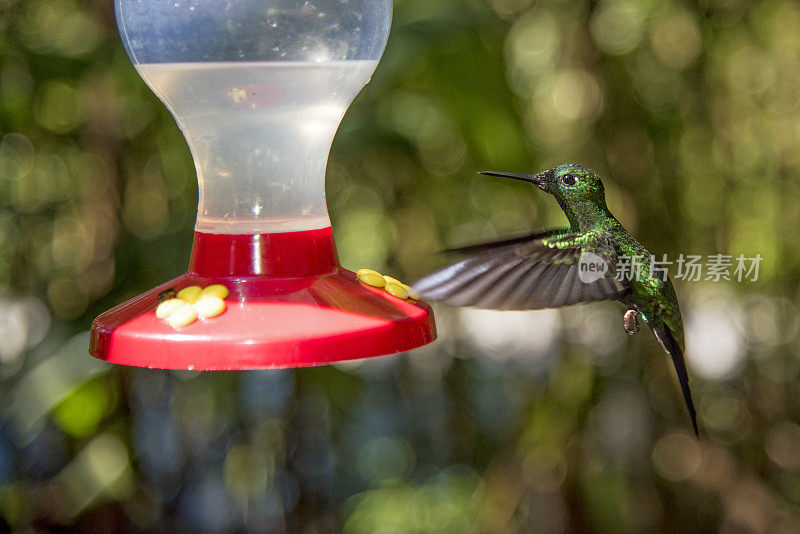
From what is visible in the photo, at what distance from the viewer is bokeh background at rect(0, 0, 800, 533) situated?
2342 millimetres

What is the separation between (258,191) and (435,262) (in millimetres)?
903

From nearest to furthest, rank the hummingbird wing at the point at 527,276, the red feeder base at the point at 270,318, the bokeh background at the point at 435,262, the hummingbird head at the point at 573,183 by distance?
the red feeder base at the point at 270,318
the hummingbird wing at the point at 527,276
the hummingbird head at the point at 573,183
the bokeh background at the point at 435,262

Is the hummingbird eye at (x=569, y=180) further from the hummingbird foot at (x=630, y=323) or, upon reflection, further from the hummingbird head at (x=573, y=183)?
the hummingbird foot at (x=630, y=323)

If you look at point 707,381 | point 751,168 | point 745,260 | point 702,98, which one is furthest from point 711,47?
point 707,381

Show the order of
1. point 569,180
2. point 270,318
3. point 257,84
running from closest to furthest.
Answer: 1. point 270,318
2. point 257,84
3. point 569,180

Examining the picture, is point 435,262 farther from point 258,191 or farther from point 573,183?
point 258,191

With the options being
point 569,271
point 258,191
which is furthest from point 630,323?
point 258,191

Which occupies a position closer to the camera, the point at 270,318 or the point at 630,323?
the point at 270,318

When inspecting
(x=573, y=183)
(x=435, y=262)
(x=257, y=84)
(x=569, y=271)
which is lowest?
(x=435, y=262)

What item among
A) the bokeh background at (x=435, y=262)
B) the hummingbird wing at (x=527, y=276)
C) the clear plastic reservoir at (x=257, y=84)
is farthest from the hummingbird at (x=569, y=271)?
the bokeh background at (x=435, y=262)

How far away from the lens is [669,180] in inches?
101

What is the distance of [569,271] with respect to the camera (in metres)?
1.38

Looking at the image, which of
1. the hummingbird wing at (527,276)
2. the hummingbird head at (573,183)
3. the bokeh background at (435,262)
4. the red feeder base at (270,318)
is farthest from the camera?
the bokeh background at (435,262)

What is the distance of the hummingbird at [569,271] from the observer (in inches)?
48.5
